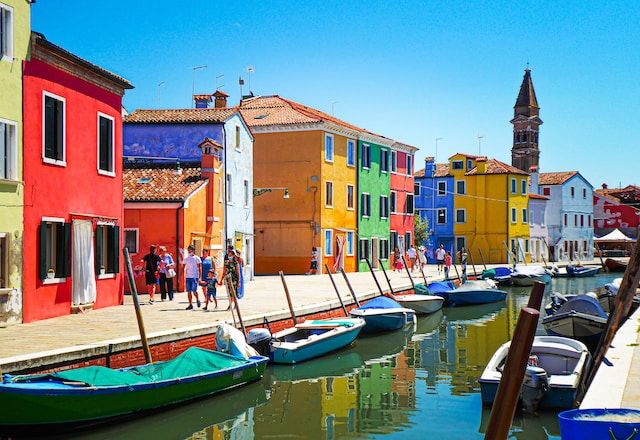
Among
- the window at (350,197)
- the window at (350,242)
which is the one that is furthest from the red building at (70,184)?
the window at (350,197)

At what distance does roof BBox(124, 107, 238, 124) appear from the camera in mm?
31250

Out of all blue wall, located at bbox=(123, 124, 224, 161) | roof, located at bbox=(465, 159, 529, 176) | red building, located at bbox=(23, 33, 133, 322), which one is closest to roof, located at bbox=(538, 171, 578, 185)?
roof, located at bbox=(465, 159, 529, 176)

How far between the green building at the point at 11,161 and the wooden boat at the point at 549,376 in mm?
10276

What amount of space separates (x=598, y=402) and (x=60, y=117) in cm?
1425

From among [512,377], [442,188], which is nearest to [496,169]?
[442,188]

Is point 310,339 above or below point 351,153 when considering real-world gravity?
below

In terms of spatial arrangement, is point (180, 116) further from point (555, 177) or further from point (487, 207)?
point (555, 177)

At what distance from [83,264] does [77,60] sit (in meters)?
5.20

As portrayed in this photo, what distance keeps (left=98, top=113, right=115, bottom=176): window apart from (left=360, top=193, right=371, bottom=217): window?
2545 cm

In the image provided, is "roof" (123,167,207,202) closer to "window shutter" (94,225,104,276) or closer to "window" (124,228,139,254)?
"window" (124,228,139,254)

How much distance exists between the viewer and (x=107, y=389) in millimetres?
11508

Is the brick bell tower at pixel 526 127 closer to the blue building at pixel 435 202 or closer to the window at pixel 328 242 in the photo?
the blue building at pixel 435 202

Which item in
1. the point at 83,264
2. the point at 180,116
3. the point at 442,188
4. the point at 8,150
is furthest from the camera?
the point at 442,188

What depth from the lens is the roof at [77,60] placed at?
17.7 meters
